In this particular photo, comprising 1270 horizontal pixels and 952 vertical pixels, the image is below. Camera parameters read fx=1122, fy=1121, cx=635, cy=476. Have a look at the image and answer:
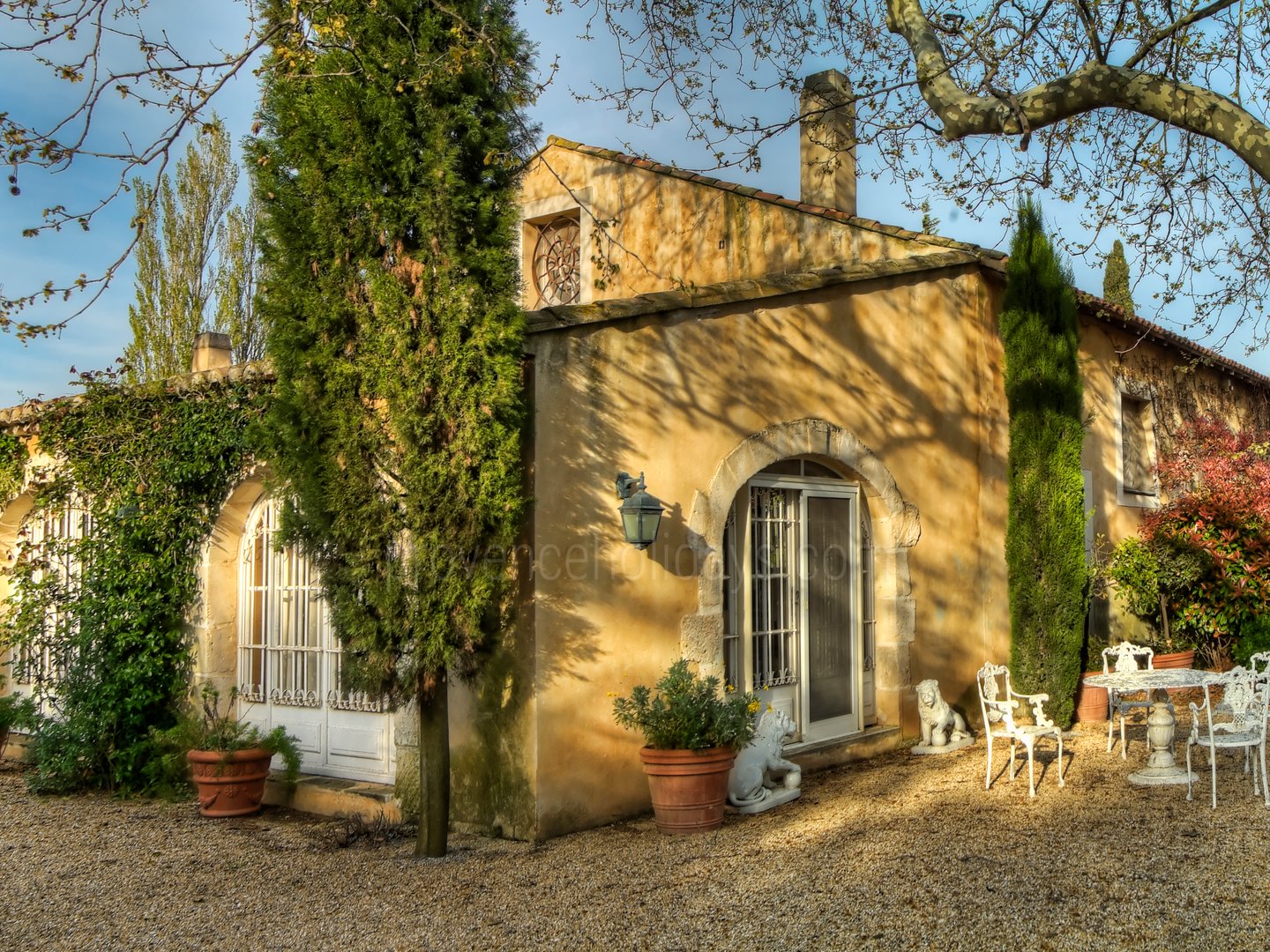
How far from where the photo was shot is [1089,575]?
1038cm

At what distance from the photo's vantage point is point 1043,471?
31.8 feet

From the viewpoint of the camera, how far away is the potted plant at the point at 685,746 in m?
6.58

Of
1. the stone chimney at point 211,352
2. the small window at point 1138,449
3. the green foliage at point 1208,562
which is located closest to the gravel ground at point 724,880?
the green foliage at point 1208,562

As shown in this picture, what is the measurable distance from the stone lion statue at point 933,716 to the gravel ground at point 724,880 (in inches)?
50.8

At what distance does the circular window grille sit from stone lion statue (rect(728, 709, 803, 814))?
5.90 metres

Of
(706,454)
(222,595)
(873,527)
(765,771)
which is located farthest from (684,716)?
(222,595)

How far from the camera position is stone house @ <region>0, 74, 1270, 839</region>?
22.1ft

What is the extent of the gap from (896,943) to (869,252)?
7.17m

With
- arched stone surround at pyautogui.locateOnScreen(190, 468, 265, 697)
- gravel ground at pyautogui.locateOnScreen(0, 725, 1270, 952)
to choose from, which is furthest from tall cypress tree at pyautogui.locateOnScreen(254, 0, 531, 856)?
arched stone surround at pyautogui.locateOnScreen(190, 468, 265, 697)

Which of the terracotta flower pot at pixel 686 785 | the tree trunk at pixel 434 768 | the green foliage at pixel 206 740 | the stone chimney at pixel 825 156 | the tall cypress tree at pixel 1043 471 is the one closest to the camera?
the tree trunk at pixel 434 768

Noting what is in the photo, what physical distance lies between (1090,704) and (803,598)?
321cm

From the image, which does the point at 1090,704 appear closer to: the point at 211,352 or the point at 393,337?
the point at 393,337

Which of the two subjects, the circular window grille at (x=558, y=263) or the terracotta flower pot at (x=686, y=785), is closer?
the terracotta flower pot at (x=686, y=785)

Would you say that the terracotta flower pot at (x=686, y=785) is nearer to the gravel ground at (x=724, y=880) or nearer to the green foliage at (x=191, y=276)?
the gravel ground at (x=724, y=880)
